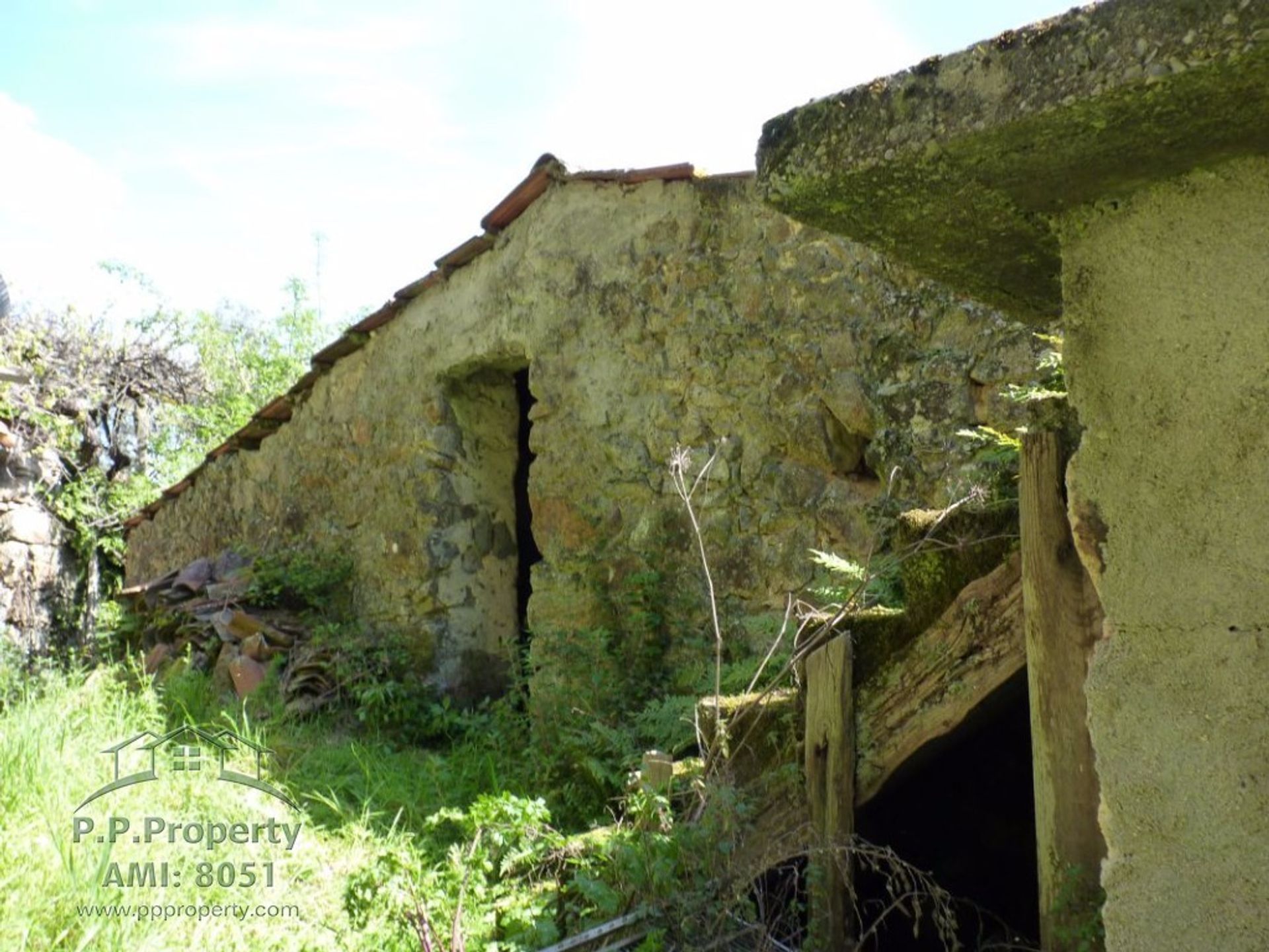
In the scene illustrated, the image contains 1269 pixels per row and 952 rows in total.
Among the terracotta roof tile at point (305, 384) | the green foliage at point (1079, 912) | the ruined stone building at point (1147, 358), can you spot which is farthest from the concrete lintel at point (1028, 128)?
the terracotta roof tile at point (305, 384)

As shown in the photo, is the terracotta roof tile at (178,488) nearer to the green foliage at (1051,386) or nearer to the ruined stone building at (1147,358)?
the green foliage at (1051,386)

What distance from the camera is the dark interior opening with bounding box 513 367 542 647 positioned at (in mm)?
7008

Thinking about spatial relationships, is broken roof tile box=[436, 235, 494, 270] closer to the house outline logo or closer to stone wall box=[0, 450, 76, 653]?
the house outline logo

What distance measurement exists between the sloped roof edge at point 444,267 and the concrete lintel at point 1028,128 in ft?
11.2

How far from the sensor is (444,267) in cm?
654

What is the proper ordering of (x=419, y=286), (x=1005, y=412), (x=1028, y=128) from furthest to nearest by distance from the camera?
(x=419, y=286)
(x=1005, y=412)
(x=1028, y=128)

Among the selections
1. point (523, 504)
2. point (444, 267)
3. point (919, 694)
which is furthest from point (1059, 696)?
point (523, 504)

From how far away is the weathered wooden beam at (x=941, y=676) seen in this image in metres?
2.25

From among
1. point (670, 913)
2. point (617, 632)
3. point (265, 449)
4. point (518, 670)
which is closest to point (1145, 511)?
point (670, 913)

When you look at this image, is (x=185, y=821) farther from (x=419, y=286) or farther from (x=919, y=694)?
(x=419, y=286)

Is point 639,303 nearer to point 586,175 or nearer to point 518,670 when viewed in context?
point 586,175

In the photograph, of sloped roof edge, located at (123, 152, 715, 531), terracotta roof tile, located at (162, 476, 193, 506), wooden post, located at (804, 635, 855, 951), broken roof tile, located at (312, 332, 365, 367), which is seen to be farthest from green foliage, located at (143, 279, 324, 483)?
wooden post, located at (804, 635, 855, 951)

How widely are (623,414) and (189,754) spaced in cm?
252

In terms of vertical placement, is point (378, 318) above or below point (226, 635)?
above
